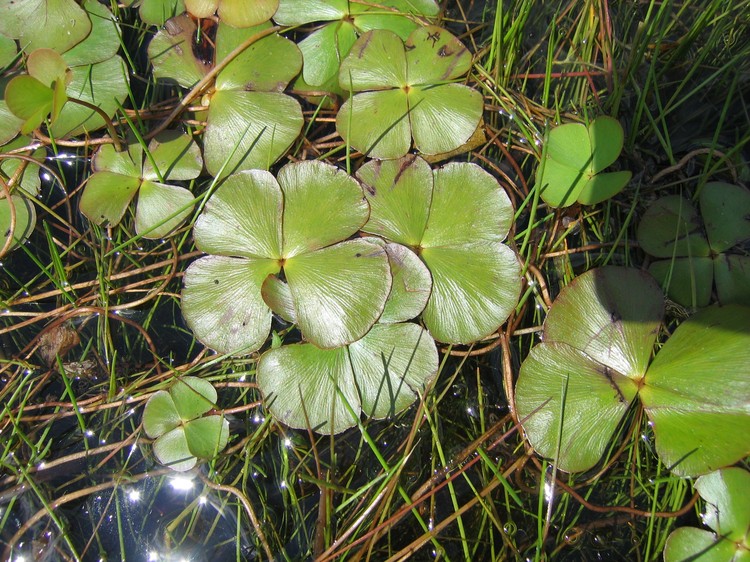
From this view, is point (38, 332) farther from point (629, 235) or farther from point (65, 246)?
point (629, 235)

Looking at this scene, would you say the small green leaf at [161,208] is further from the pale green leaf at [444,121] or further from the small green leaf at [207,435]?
the pale green leaf at [444,121]

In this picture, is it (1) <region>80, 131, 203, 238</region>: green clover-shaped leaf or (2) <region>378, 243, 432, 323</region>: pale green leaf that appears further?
(1) <region>80, 131, 203, 238</region>: green clover-shaped leaf

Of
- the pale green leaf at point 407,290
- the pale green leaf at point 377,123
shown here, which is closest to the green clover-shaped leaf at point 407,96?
the pale green leaf at point 377,123

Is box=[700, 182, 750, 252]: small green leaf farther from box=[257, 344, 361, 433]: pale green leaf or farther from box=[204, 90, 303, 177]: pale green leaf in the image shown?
box=[204, 90, 303, 177]: pale green leaf

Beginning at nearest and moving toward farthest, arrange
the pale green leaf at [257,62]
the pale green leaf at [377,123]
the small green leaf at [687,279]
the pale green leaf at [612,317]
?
the pale green leaf at [612,317]
the small green leaf at [687,279]
the pale green leaf at [377,123]
the pale green leaf at [257,62]

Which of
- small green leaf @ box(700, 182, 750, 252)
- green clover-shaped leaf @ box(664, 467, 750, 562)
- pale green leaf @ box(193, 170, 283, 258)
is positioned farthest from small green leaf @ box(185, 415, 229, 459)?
small green leaf @ box(700, 182, 750, 252)
